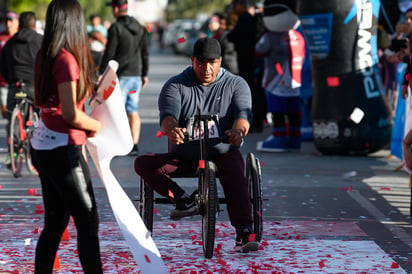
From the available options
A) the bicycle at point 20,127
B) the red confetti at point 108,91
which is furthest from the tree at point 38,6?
the red confetti at point 108,91

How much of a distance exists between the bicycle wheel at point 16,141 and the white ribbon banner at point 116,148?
567cm

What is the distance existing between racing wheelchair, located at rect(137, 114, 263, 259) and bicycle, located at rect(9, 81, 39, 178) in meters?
4.34

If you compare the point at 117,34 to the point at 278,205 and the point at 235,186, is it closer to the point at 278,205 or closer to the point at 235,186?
the point at 278,205

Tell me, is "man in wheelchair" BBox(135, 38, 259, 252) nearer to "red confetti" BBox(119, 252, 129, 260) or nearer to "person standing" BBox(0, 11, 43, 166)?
"red confetti" BBox(119, 252, 129, 260)

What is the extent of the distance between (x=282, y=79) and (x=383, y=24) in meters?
1.59

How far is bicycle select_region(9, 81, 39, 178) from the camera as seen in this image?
11680 mm

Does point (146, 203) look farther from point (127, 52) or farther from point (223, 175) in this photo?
point (127, 52)

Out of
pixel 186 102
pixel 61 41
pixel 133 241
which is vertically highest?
pixel 61 41

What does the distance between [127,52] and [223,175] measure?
21.2ft

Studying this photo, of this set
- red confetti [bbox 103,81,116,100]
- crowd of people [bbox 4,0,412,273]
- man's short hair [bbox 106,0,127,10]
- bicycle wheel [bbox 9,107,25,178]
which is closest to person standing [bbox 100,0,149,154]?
man's short hair [bbox 106,0,127,10]

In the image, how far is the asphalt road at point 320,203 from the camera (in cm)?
775

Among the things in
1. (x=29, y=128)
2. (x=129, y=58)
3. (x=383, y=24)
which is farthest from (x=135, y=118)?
(x=383, y=24)

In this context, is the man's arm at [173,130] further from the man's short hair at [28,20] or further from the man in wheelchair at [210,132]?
the man's short hair at [28,20]

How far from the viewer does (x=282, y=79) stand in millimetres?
13984
